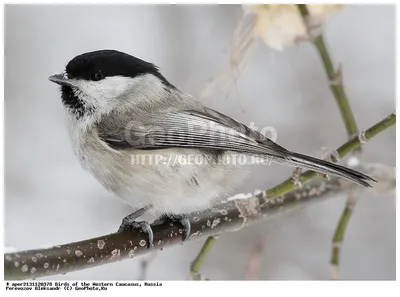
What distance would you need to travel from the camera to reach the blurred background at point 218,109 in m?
1.61

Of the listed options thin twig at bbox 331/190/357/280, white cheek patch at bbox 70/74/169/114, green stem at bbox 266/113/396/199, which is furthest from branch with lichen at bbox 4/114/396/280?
white cheek patch at bbox 70/74/169/114

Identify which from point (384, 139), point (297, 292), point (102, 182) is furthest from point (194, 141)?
point (384, 139)

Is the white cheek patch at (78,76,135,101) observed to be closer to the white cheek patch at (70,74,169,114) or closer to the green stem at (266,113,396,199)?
the white cheek patch at (70,74,169,114)

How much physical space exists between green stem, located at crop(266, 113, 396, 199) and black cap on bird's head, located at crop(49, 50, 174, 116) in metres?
0.48

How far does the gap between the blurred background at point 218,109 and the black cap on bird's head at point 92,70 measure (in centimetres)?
10

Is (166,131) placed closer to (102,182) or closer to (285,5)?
(102,182)

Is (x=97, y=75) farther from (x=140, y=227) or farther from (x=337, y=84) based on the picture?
(x=337, y=84)

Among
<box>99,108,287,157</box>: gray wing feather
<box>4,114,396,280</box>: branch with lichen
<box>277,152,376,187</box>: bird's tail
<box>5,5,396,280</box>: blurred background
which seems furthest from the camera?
<box>5,5,396,280</box>: blurred background

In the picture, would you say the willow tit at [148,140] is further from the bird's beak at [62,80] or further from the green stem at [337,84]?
the green stem at [337,84]

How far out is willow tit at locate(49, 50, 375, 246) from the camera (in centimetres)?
137

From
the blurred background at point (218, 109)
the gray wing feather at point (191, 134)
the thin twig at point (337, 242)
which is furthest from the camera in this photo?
the blurred background at point (218, 109)

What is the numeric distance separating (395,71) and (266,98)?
41 cm

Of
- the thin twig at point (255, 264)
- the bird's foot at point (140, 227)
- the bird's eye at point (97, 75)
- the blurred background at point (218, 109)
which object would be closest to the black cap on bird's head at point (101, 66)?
the bird's eye at point (97, 75)

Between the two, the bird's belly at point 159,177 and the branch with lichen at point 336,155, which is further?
the bird's belly at point 159,177
